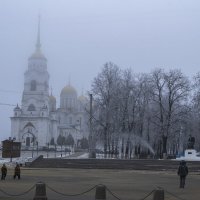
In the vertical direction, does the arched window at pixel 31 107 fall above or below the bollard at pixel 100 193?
above

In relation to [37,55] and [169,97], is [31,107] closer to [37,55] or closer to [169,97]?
[37,55]

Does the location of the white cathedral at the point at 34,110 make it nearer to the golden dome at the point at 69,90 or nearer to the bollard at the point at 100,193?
the golden dome at the point at 69,90

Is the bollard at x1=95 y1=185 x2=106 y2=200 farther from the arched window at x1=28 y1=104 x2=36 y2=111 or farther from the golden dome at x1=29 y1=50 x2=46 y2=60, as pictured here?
the golden dome at x1=29 y1=50 x2=46 y2=60

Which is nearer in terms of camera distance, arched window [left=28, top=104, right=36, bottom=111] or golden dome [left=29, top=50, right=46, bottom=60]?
golden dome [left=29, top=50, right=46, bottom=60]

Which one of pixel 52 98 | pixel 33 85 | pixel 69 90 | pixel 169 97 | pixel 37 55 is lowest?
pixel 169 97

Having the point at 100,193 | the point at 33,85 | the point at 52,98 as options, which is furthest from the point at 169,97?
the point at 52,98

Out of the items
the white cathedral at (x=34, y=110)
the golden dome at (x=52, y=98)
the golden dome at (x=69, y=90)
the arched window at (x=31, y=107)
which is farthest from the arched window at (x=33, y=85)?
the golden dome at (x=52, y=98)

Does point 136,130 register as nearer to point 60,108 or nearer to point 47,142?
point 47,142

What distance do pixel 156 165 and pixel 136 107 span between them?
1951cm

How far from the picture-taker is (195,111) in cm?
6931

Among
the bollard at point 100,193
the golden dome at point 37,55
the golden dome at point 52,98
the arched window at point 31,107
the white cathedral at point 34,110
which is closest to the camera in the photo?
the bollard at point 100,193

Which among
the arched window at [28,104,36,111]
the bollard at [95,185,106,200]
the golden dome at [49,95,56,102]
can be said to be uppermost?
the golden dome at [49,95,56,102]

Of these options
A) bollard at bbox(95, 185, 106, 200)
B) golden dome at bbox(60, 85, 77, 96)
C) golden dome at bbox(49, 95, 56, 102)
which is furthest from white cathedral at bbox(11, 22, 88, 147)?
bollard at bbox(95, 185, 106, 200)

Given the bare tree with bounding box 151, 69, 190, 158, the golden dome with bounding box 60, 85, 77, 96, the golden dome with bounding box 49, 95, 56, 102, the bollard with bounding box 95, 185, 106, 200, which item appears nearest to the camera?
the bollard with bounding box 95, 185, 106, 200
